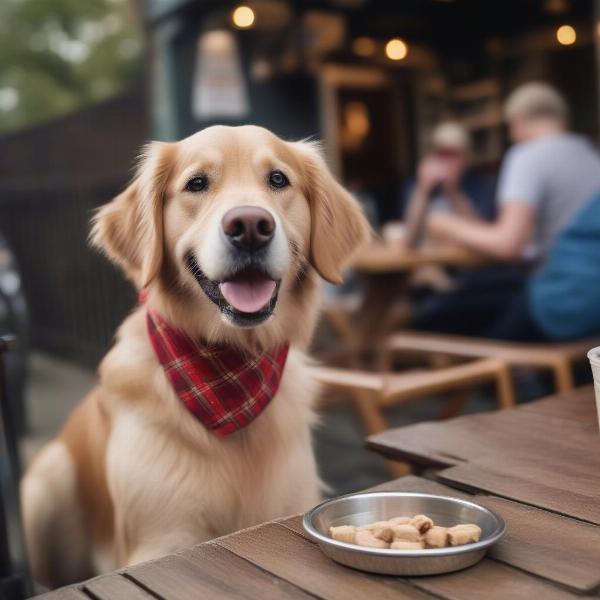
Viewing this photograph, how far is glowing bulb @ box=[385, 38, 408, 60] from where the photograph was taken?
8.77 meters

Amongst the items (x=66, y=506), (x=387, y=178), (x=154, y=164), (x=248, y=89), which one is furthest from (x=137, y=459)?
(x=387, y=178)

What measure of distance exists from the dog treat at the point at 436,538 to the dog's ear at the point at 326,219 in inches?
36.6

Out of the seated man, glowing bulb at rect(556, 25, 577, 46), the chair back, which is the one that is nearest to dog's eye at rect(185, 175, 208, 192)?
the chair back

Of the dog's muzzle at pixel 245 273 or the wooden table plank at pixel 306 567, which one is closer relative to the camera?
the wooden table plank at pixel 306 567

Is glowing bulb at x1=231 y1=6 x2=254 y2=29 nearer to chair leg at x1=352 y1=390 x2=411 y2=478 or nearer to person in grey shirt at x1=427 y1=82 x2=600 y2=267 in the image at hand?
person in grey shirt at x1=427 y1=82 x2=600 y2=267

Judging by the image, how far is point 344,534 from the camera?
110 centimetres

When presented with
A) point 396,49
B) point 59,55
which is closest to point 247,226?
point 396,49

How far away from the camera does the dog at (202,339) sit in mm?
1689

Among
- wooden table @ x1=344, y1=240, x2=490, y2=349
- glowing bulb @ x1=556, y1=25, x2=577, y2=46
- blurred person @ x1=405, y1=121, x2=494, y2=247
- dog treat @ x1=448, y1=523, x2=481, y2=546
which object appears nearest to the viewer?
dog treat @ x1=448, y1=523, x2=481, y2=546

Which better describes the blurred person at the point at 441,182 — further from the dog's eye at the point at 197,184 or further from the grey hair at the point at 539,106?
the dog's eye at the point at 197,184

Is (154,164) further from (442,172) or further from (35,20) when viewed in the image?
(35,20)

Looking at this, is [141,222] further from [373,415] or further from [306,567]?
[373,415]

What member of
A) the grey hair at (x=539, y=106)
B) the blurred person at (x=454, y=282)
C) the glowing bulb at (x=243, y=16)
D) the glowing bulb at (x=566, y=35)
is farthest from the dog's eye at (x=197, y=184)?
the glowing bulb at (x=566, y=35)

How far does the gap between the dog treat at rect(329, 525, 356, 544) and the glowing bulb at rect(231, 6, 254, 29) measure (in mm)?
6043
